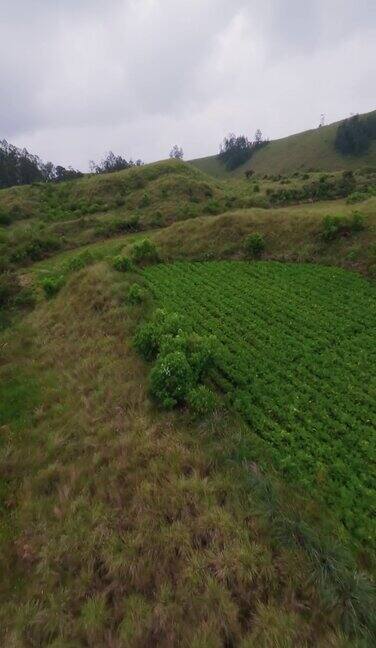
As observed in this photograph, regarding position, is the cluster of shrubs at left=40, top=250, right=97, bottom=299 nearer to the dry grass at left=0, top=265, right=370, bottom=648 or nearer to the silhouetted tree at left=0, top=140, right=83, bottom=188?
the dry grass at left=0, top=265, right=370, bottom=648

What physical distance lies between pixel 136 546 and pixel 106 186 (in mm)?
55591

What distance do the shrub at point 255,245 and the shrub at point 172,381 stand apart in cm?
1501

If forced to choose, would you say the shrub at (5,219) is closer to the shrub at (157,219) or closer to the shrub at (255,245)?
the shrub at (157,219)

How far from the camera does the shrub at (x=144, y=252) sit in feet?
90.6

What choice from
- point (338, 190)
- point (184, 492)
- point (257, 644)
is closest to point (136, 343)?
point (184, 492)

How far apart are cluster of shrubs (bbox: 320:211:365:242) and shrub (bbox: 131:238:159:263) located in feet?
37.9

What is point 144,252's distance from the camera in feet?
91.4

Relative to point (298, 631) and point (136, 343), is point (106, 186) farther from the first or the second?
point (298, 631)

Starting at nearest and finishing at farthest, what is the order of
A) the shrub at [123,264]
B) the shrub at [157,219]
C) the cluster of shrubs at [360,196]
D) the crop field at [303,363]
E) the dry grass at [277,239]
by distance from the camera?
the crop field at [303,363] → the dry grass at [277,239] → the shrub at [123,264] → the cluster of shrubs at [360,196] → the shrub at [157,219]

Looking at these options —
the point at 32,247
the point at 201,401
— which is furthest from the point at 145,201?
the point at 201,401

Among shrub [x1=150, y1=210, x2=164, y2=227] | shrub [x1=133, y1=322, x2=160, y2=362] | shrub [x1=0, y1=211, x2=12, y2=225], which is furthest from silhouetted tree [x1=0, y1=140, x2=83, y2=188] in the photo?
shrub [x1=133, y1=322, x2=160, y2=362]

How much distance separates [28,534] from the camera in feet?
33.6

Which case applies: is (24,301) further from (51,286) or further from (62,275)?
(62,275)

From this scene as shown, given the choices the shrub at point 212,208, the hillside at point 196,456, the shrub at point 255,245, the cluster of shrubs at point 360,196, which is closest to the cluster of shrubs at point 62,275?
the hillside at point 196,456
